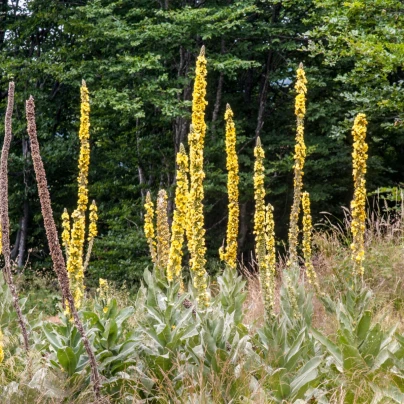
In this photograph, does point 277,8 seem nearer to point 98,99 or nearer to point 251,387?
point 98,99

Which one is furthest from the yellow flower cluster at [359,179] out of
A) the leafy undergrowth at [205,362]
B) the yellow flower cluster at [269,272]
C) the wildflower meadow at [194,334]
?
the yellow flower cluster at [269,272]

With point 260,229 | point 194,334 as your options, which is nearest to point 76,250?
point 194,334

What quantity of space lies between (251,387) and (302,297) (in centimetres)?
141

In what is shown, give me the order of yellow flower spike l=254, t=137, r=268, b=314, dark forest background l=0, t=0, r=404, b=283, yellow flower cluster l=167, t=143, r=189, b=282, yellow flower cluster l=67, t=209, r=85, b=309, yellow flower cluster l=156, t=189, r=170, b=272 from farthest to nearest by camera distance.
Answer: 1. dark forest background l=0, t=0, r=404, b=283
2. yellow flower cluster l=156, t=189, r=170, b=272
3. yellow flower cluster l=167, t=143, r=189, b=282
4. yellow flower cluster l=67, t=209, r=85, b=309
5. yellow flower spike l=254, t=137, r=268, b=314

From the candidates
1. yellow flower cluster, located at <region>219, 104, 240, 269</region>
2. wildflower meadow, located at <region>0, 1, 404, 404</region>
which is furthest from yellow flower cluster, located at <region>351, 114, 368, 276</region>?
yellow flower cluster, located at <region>219, 104, 240, 269</region>

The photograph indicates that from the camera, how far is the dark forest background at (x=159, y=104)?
1275 centimetres

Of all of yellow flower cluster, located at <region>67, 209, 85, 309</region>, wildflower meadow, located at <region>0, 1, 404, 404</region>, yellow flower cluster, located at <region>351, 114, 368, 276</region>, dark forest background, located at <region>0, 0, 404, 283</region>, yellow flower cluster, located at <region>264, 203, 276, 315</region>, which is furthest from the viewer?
dark forest background, located at <region>0, 0, 404, 283</region>

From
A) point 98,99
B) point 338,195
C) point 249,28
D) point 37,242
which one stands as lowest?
point 37,242

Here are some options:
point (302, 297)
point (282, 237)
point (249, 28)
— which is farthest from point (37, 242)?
point (302, 297)

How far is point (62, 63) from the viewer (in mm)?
13391

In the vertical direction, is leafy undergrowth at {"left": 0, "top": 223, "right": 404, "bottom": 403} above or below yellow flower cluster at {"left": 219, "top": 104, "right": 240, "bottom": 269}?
below

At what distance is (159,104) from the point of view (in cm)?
1228

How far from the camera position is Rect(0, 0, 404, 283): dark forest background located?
12.8 m

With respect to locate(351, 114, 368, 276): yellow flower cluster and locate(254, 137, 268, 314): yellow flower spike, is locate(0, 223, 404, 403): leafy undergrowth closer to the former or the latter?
locate(254, 137, 268, 314): yellow flower spike
